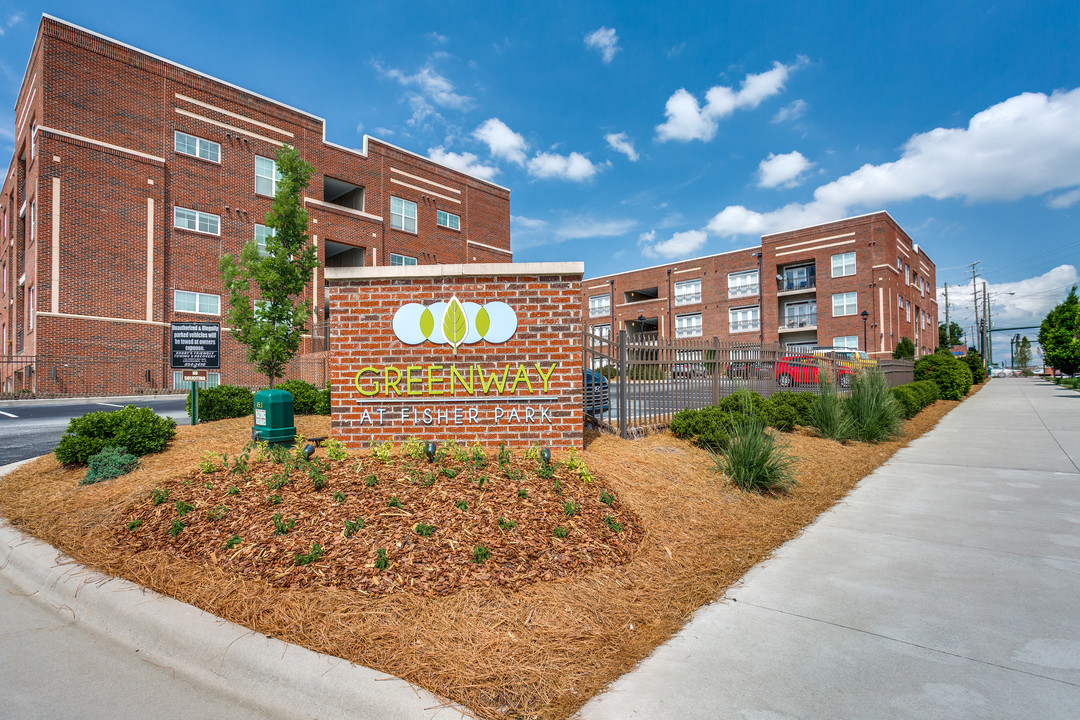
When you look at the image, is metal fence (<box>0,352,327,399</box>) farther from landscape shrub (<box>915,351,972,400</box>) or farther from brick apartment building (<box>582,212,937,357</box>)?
landscape shrub (<box>915,351,972,400</box>)

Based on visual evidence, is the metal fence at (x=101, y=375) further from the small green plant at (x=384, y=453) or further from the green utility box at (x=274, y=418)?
the small green plant at (x=384, y=453)

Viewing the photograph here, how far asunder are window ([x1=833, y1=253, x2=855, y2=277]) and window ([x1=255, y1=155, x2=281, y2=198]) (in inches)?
1534

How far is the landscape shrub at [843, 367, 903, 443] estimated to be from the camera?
10445mm

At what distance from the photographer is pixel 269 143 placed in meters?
28.8

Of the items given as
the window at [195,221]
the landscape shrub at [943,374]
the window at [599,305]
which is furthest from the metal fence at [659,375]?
the window at [599,305]

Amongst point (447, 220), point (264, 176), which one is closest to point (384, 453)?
point (264, 176)

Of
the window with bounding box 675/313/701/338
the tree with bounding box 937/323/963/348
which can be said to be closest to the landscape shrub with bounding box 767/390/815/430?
the window with bounding box 675/313/701/338

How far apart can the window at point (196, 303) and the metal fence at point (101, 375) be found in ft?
8.03

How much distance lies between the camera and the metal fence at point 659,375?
27.3 ft

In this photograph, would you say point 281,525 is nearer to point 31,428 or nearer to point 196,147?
point 31,428

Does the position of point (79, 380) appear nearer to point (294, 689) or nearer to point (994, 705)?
point (294, 689)

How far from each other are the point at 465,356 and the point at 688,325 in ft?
158

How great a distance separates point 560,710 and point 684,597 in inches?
57.6

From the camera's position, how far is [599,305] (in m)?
59.6
